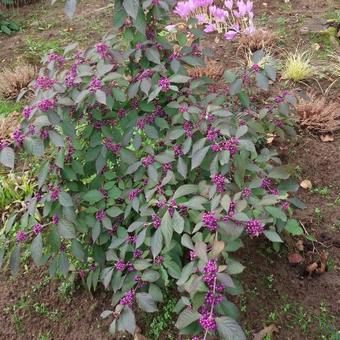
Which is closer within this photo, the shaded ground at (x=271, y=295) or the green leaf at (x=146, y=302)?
the green leaf at (x=146, y=302)

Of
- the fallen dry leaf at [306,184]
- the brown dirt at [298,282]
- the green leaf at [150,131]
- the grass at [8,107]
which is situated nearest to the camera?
the green leaf at [150,131]

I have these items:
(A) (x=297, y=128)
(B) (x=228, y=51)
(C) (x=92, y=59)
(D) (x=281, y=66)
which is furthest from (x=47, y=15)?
(C) (x=92, y=59)

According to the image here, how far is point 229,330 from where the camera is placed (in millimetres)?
1573

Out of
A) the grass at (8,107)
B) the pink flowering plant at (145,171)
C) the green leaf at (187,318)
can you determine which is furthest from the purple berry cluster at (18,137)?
the grass at (8,107)

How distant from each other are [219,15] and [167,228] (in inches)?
140

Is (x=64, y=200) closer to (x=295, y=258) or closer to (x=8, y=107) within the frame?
(x=295, y=258)

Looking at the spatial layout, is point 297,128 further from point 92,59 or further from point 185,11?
point 92,59

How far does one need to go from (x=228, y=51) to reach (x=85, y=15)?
238cm

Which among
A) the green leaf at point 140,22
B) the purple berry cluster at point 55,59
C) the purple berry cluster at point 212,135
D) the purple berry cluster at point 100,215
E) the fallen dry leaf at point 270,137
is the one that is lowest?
the fallen dry leaf at point 270,137

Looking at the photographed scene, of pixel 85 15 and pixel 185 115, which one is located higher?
pixel 185 115

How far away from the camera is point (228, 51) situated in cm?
511

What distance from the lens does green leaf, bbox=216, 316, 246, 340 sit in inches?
61.7

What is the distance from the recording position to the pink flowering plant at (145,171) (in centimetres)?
193

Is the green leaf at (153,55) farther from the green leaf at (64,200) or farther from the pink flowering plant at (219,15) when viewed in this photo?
the pink flowering plant at (219,15)
